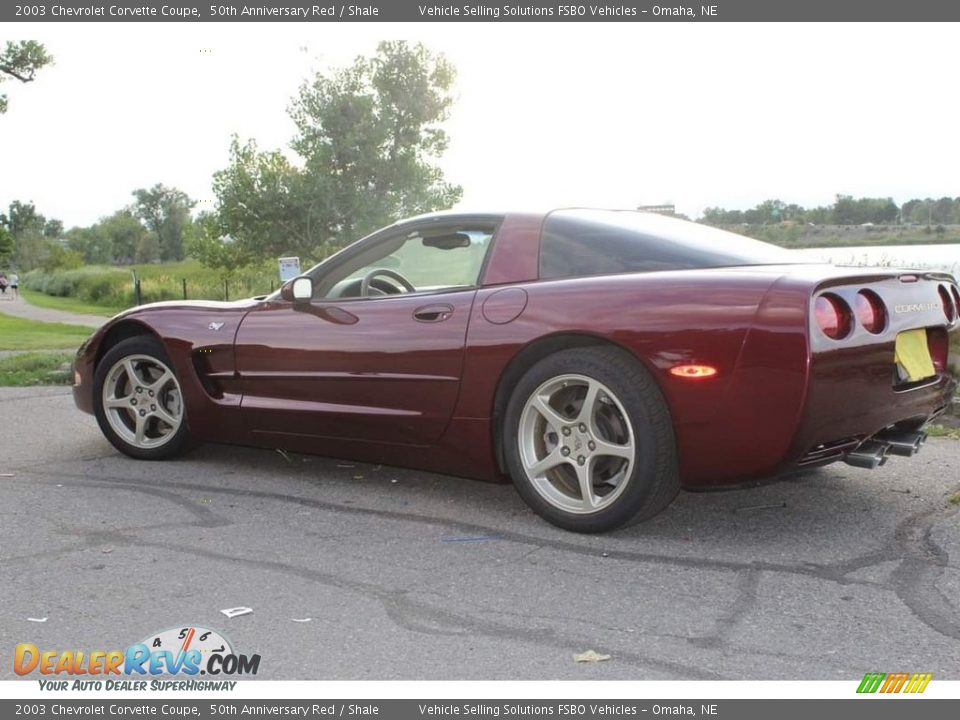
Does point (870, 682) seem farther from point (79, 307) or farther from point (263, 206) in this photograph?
point (79, 307)

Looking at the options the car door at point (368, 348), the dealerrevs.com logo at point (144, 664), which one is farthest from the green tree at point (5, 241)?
the dealerrevs.com logo at point (144, 664)

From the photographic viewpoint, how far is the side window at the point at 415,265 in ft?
15.3

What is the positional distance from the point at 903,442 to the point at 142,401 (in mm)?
4032

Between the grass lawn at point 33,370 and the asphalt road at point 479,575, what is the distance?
4.81 m

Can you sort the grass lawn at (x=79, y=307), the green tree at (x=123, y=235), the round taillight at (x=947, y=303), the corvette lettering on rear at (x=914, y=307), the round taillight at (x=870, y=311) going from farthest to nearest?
1. the green tree at (x=123, y=235)
2. the grass lawn at (x=79, y=307)
3. the round taillight at (x=947, y=303)
4. the corvette lettering on rear at (x=914, y=307)
5. the round taillight at (x=870, y=311)

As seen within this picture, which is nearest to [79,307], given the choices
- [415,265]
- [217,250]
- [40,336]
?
[217,250]

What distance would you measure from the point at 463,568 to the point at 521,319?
3.56 ft

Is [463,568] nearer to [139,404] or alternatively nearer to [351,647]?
[351,647]

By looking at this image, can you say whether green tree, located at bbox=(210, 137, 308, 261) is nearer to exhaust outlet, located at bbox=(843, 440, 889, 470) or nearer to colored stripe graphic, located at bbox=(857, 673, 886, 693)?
exhaust outlet, located at bbox=(843, 440, 889, 470)

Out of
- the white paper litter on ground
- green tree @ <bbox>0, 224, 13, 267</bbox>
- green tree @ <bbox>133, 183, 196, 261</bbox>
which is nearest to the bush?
green tree @ <bbox>0, 224, 13, 267</bbox>

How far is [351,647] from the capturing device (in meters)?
2.92

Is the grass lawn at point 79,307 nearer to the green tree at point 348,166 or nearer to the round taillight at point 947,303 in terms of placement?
the green tree at point 348,166

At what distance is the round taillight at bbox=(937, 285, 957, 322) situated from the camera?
4246 mm

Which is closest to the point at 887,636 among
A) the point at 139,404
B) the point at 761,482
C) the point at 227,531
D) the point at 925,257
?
the point at 761,482
